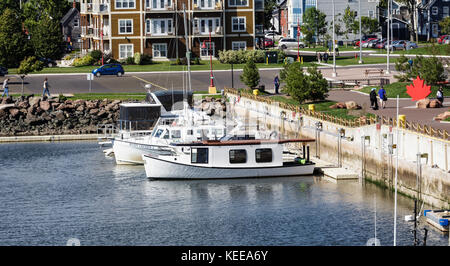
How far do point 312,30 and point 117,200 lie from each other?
89614mm

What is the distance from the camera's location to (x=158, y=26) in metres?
102

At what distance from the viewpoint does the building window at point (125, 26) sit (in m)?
101

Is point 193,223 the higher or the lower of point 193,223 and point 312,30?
the lower

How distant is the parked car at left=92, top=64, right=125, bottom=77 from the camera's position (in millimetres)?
88625

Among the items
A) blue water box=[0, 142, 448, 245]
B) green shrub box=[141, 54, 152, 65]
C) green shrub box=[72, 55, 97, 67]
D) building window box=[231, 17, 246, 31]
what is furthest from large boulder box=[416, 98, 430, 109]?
green shrub box=[72, 55, 97, 67]

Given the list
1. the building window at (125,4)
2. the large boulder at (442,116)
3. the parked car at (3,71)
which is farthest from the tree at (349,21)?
the large boulder at (442,116)

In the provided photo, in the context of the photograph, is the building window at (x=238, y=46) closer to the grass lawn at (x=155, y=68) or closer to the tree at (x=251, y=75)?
the grass lawn at (x=155, y=68)

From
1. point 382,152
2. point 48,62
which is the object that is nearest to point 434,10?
point 48,62

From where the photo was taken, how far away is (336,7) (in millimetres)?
133750

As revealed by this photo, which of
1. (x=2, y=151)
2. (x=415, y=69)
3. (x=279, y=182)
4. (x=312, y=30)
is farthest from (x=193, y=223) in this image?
(x=312, y=30)

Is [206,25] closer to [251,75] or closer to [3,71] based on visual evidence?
[3,71]

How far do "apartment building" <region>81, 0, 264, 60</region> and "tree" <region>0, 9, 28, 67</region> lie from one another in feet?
→ 37.6
